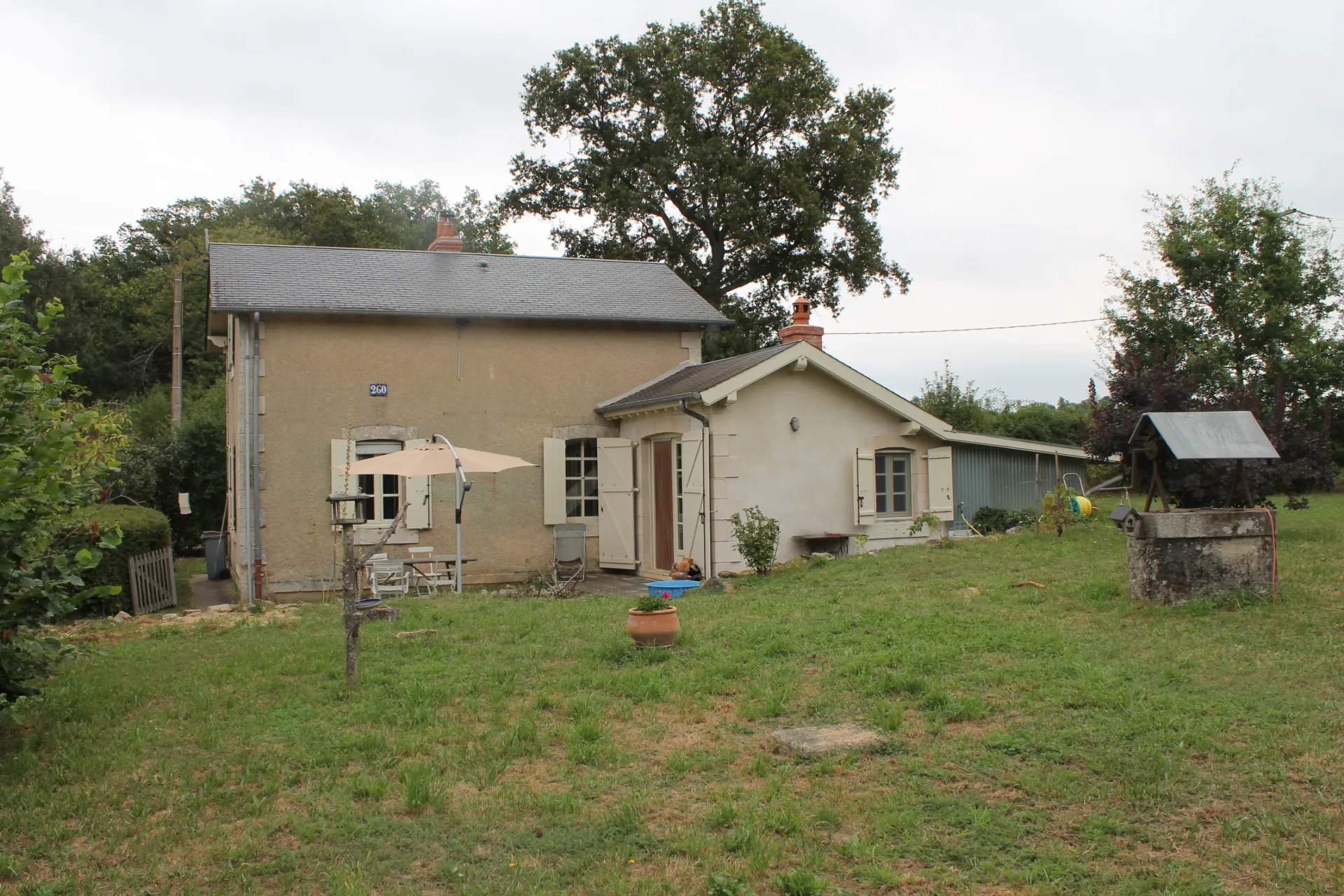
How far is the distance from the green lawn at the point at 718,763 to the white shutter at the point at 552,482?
6.33m

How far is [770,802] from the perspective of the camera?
436cm

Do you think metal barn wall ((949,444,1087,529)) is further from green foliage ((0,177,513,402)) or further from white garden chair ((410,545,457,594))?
green foliage ((0,177,513,402))

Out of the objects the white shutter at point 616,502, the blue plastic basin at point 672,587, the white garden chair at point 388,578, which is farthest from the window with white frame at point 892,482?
the white garden chair at point 388,578

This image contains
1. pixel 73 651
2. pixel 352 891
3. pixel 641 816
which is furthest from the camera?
pixel 73 651

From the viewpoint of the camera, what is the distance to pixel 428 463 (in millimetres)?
10047

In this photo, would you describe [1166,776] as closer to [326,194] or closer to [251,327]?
[251,327]

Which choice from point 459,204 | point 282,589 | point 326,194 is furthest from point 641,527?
point 459,204

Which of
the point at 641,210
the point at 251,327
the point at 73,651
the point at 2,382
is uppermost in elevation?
the point at 641,210

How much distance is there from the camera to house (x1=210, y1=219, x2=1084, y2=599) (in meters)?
13.2

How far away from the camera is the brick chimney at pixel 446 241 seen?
17.2m

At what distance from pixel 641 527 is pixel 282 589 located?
4.82 m

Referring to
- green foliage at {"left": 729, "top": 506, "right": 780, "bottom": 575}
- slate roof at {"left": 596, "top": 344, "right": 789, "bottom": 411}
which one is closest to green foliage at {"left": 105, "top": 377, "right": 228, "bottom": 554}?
slate roof at {"left": 596, "top": 344, "right": 789, "bottom": 411}

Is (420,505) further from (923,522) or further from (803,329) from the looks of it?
(923,522)

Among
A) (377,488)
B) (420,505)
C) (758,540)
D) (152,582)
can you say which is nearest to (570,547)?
(420,505)
